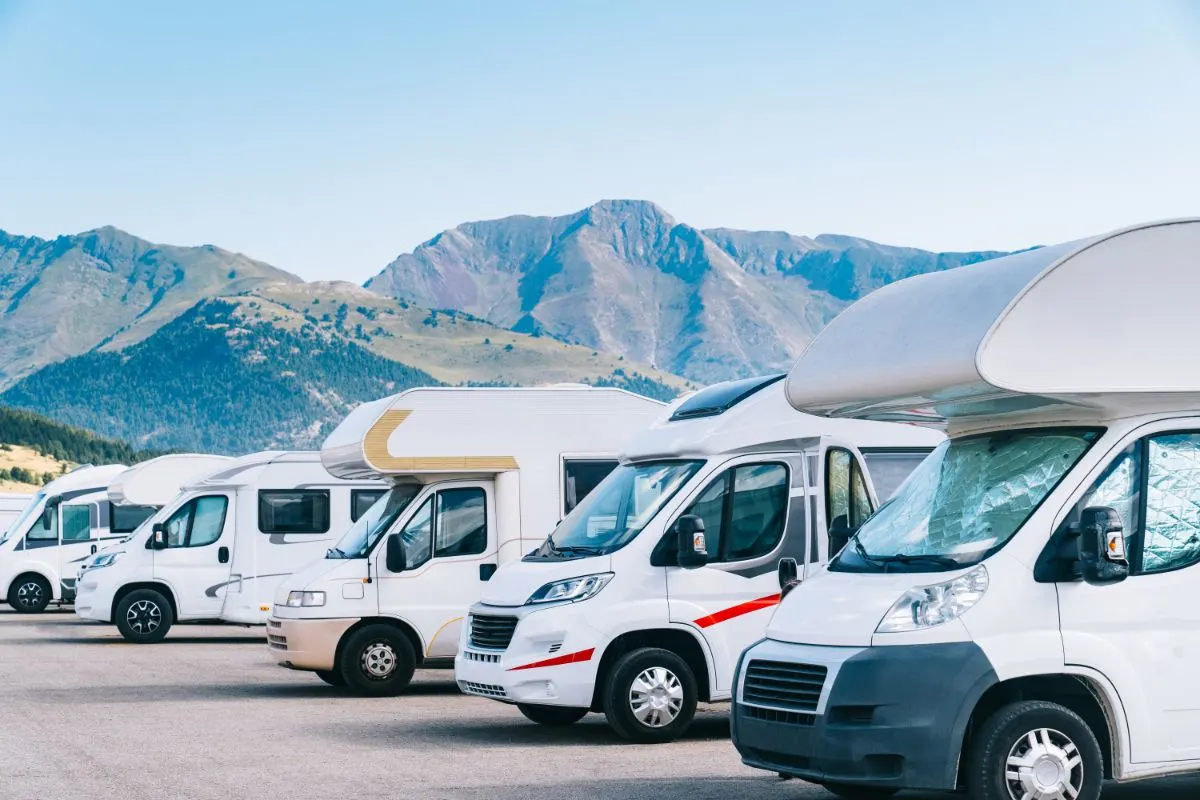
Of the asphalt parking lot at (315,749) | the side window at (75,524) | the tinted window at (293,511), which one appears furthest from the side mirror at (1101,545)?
the side window at (75,524)

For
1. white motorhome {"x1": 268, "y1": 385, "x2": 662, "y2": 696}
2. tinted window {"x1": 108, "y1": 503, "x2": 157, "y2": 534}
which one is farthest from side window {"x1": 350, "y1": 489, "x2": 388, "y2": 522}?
tinted window {"x1": 108, "y1": 503, "x2": 157, "y2": 534}

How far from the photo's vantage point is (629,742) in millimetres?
11711

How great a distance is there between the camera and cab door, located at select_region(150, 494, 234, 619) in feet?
76.5

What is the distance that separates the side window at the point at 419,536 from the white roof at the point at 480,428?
42 cm

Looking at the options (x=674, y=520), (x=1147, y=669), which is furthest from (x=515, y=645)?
(x=1147, y=669)

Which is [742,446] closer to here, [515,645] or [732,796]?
[515,645]

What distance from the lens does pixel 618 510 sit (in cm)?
1236

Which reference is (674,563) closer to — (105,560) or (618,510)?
(618,510)

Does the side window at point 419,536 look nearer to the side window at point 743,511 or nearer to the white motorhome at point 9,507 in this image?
the side window at point 743,511

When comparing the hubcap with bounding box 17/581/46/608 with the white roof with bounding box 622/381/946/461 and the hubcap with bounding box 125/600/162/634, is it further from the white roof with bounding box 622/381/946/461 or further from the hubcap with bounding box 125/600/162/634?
the white roof with bounding box 622/381/946/461

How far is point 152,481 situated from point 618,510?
18.4 meters

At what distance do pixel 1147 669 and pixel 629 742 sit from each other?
4656 millimetres

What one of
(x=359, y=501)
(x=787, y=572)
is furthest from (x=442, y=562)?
(x=359, y=501)

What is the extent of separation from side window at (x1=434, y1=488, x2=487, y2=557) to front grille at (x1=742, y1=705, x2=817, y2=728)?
26.2 ft
